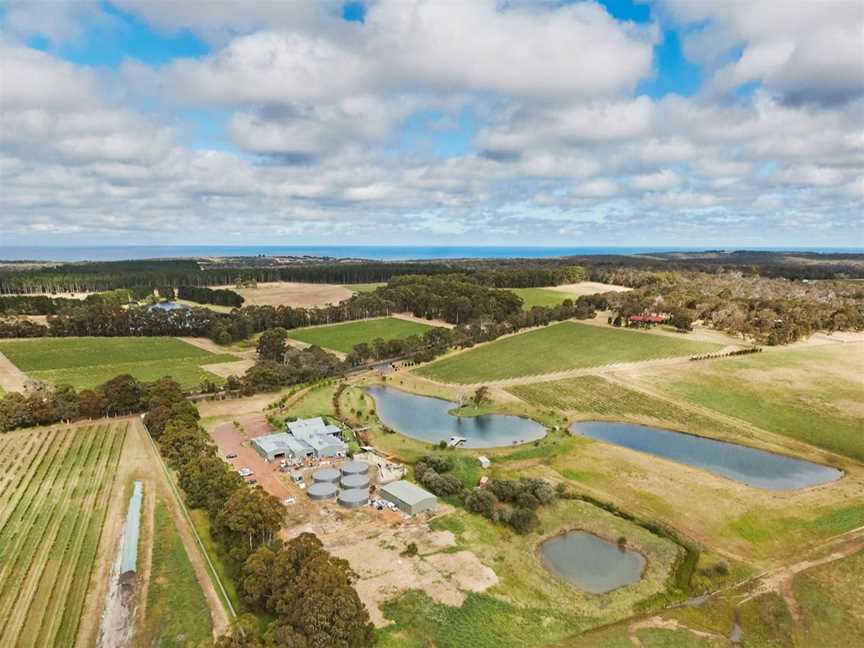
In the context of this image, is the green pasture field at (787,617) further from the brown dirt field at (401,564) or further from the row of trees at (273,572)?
the row of trees at (273,572)

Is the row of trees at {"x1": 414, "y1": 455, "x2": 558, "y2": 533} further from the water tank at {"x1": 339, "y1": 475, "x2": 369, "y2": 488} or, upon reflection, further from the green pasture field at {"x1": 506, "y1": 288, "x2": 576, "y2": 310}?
the green pasture field at {"x1": 506, "y1": 288, "x2": 576, "y2": 310}

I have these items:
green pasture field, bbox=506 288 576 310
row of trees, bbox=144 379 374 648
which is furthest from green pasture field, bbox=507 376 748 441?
green pasture field, bbox=506 288 576 310

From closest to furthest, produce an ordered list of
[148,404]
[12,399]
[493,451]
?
[493,451] → [12,399] → [148,404]

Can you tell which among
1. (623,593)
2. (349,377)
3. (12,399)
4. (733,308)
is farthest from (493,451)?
(733,308)

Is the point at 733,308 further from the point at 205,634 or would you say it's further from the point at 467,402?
the point at 205,634

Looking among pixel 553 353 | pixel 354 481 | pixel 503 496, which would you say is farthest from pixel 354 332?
pixel 503 496
